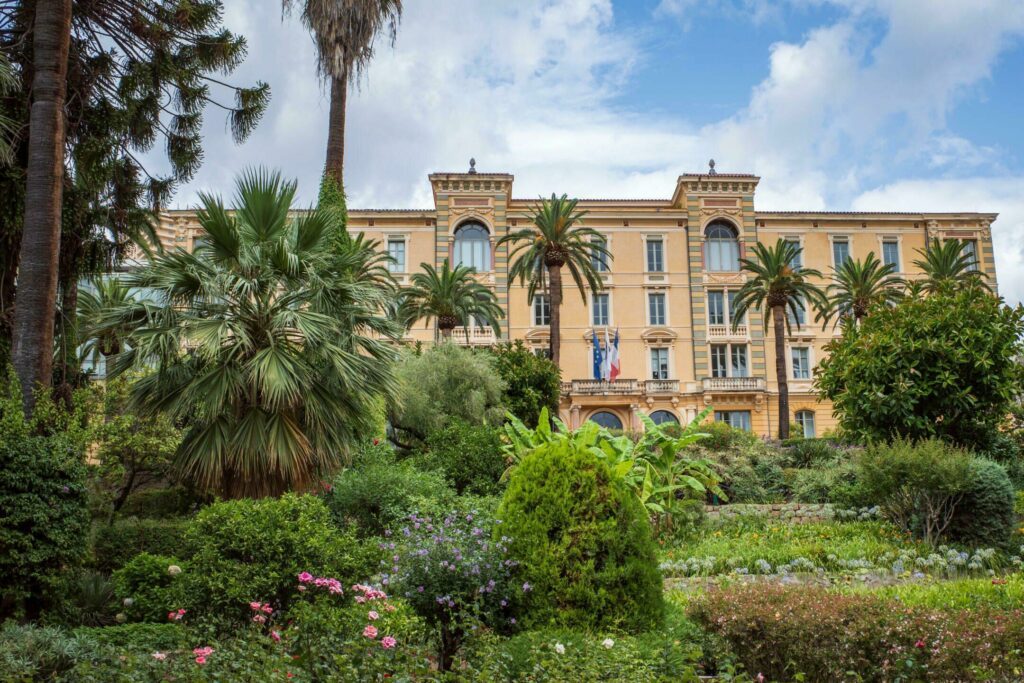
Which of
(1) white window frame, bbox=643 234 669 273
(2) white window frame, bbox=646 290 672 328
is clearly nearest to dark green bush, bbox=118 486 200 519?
(2) white window frame, bbox=646 290 672 328

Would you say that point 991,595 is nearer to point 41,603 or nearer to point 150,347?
point 41,603

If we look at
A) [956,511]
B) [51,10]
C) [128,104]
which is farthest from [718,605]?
[128,104]

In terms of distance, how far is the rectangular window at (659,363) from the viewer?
4325 cm

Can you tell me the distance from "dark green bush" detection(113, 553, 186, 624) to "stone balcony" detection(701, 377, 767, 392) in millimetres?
35211

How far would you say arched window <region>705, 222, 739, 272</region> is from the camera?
44719mm

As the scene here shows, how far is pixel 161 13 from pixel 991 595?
1333 centimetres

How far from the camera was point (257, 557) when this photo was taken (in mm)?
8070

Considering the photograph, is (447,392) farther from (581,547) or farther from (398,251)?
(398,251)

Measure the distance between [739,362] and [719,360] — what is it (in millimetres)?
1004

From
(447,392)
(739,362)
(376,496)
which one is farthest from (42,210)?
(739,362)

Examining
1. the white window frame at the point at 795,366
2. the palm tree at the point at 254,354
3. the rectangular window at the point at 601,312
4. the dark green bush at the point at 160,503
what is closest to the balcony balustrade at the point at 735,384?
the white window frame at the point at 795,366

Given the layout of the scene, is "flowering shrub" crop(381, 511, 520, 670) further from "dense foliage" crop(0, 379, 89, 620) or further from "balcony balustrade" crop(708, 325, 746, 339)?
"balcony balustrade" crop(708, 325, 746, 339)

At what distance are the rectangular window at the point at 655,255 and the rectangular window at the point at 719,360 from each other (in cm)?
489

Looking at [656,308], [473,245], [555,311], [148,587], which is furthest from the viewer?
[656,308]
